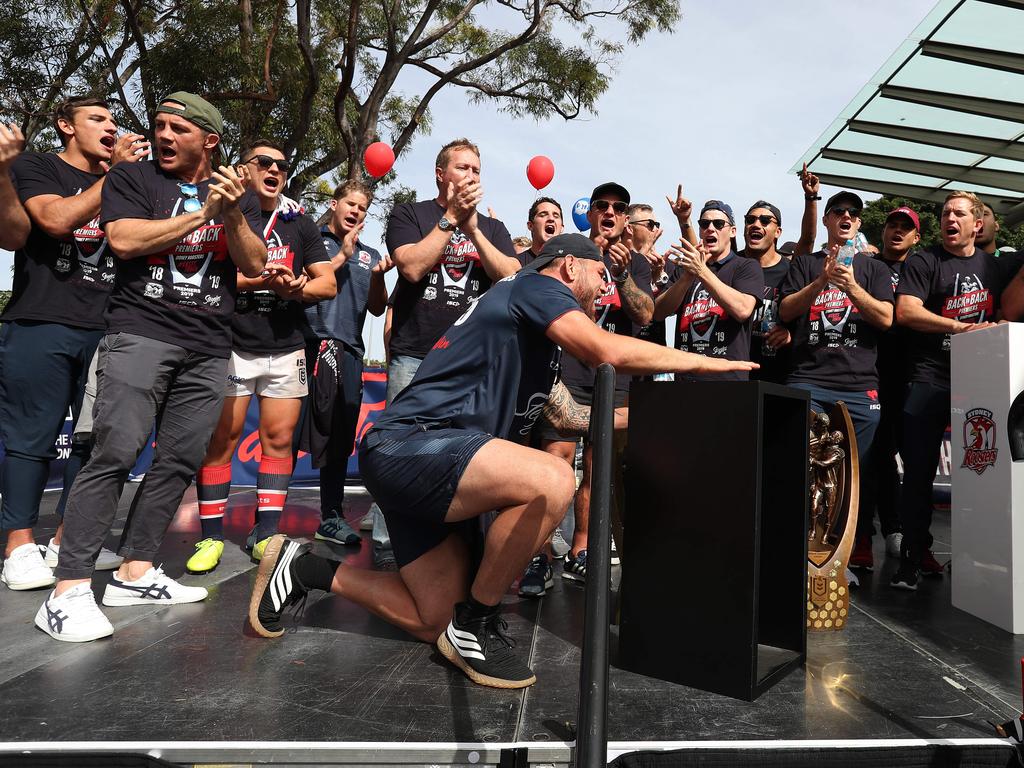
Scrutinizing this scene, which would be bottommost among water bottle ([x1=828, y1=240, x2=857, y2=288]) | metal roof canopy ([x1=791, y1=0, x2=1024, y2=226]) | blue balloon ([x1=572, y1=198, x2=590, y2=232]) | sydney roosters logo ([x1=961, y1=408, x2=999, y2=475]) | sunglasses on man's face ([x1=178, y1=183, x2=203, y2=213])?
sydney roosters logo ([x1=961, y1=408, x2=999, y2=475])

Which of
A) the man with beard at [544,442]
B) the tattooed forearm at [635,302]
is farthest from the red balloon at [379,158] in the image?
the tattooed forearm at [635,302]

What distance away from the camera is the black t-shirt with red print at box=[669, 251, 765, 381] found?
3.77 m

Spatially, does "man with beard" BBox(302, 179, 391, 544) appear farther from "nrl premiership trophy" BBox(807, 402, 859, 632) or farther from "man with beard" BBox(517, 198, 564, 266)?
"nrl premiership trophy" BBox(807, 402, 859, 632)

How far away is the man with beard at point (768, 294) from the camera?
410 cm

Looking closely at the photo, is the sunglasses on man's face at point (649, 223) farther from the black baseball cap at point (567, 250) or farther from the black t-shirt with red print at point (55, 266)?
the black t-shirt with red print at point (55, 266)

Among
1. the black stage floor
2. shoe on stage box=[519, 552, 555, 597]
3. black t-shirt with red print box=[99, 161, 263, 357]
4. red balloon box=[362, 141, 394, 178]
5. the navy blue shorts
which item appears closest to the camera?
the black stage floor

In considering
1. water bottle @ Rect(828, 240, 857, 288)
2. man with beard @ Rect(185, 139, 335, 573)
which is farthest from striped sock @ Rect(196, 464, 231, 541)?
water bottle @ Rect(828, 240, 857, 288)

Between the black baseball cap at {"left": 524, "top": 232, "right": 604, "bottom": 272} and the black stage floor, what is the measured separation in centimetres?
114

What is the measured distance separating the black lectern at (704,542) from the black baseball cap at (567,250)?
18.9 inches

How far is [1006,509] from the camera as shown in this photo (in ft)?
9.75

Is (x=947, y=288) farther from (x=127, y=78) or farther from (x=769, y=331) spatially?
(x=127, y=78)

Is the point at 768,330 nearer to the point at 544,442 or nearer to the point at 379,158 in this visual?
the point at 544,442

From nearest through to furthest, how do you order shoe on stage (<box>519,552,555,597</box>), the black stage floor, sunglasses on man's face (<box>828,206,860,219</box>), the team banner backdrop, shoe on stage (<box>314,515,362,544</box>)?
1. the black stage floor
2. shoe on stage (<box>519,552,555,597</box>)
3. sunglasses on man's face (<box>828,206,860,219</box>)
4. shoe on stage (<box>314,515,362,544</box>)
5. the team banner backdrop

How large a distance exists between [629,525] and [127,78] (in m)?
12.5
